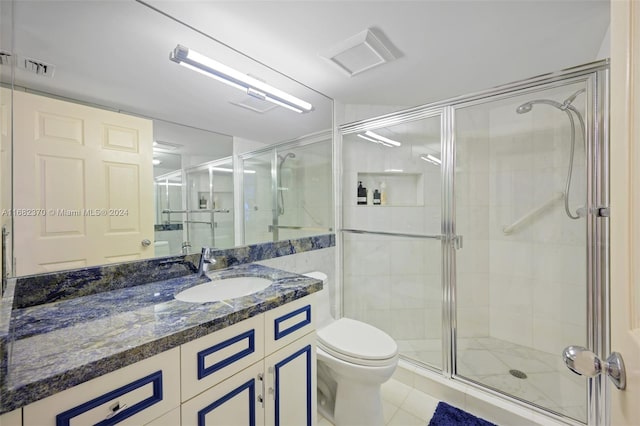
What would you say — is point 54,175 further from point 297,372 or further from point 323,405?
point 323,405

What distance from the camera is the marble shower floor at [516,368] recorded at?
1.50 m

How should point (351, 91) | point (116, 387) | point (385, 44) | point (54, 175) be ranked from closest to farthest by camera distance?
point (116, 387)
point (54, 175)
point (385, 44)
point (351, 91)

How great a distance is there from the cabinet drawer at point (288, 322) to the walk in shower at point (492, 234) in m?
1.18

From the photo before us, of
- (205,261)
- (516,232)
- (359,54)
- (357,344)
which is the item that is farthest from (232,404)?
(516,232)

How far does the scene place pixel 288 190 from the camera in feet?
6.48

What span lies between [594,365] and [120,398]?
1060 mm

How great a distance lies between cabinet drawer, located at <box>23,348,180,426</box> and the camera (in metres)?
0.58

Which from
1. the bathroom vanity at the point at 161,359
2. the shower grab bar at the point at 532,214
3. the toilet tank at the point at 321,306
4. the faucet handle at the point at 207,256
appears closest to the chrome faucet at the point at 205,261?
the faucet handle at the point at 207,256

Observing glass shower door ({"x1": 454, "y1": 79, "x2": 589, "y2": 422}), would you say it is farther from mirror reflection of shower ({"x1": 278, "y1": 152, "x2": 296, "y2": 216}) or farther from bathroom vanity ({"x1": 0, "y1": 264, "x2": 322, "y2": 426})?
bathroom vanity ({"x1": 0, "y1": 264, "x2": 322, "y2": 426})

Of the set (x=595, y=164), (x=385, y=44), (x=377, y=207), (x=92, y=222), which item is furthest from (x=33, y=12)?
(x=595, y=164)

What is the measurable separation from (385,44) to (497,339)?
2418mm

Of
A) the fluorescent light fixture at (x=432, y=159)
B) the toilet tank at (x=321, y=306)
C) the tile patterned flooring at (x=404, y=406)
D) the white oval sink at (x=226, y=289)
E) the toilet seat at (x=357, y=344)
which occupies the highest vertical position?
the fluorescent light fixture at (x=432, y=159)

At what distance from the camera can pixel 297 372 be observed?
115 centimetres

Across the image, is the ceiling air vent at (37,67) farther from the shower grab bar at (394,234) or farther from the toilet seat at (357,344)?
the shower grab bar at (394,234)
